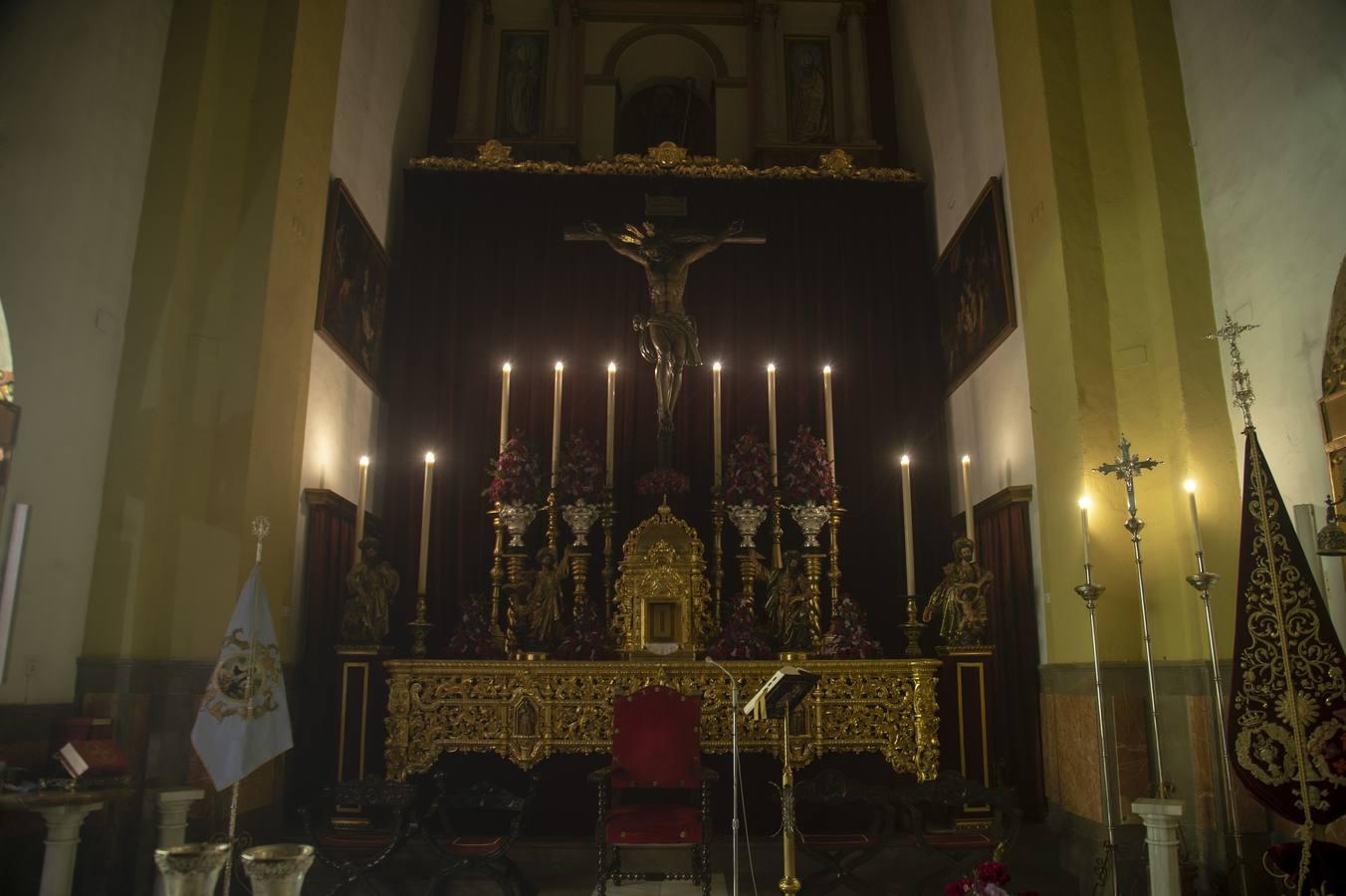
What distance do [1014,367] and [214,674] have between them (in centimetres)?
549

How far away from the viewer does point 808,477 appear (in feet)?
23.8

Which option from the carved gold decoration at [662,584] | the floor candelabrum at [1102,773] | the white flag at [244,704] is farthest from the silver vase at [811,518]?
the white flag at [244,704]

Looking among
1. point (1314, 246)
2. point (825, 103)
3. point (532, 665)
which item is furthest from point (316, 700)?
point (825, 103)

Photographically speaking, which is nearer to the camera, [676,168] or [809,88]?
[676,168]

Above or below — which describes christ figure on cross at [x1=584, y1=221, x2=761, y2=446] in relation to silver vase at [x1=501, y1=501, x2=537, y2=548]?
above

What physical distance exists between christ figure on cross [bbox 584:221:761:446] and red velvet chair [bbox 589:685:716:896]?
8.42 ft

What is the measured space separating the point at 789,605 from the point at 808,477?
3.41 ft

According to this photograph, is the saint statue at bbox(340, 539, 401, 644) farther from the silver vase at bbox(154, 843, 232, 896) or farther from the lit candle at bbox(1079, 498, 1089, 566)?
the lit candle at bbox(1079, 498, 1089, 566)

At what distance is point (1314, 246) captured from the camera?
15.8 ft

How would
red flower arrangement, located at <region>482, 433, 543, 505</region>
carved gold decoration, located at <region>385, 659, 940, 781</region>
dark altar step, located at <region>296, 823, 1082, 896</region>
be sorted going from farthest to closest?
red flower arrangement, located at <region>482, 433, 543, 505</region> < carved gold decoration, located at <region>385, 659, 940, 781</region> < dark altar step, located at <region>296, 823, 1082, 896</region>

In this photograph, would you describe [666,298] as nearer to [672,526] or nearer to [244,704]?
[672,526]

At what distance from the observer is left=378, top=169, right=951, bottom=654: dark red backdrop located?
8711 millimetres

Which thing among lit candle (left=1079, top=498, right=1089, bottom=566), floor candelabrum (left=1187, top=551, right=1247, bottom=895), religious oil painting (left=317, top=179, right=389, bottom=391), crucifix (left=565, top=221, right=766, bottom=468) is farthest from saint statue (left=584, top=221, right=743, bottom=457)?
floor candelabrum (left=1187, top=551, right=1247, bottom=895)

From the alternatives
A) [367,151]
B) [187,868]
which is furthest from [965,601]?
[367,151]
